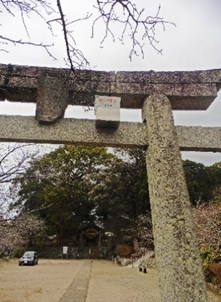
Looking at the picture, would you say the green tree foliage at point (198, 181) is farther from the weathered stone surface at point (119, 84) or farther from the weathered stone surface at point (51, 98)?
the weathered stone surface at point (51, 98)

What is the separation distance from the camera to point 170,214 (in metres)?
3.27

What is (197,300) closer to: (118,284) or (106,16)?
(106,16)

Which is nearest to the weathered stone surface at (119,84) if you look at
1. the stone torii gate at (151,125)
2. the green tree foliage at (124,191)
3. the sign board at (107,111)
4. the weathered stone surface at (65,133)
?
the stone torii gate at (151,125)

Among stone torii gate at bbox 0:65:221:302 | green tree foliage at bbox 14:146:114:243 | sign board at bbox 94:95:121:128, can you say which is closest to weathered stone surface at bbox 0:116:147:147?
stone torii gate at bbox 0:65:221:302

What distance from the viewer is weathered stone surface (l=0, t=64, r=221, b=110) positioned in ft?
12.6

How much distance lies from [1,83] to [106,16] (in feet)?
7.30

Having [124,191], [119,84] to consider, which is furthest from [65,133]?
[124,191]

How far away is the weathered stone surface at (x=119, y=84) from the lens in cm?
385

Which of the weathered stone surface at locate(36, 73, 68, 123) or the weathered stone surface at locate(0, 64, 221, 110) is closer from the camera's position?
the weathered stone surface at locate(36, 73, 68, 123)

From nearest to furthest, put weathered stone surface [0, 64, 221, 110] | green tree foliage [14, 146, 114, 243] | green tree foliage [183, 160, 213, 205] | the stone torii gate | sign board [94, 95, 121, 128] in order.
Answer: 1. the stone torii gate
2. sign board [94, 95, 121, 128]
3. weathered stone surface [0, 64, 221, 110]
4. green tree foliage [183, 160, 213, 205]
5. green tree foliage [14, 146, 114, 243]

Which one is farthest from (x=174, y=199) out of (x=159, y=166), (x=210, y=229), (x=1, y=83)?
(x=210, y=229)

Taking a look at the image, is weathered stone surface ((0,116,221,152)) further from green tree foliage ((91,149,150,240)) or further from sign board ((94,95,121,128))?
green tree foliage ((91,149,150,240))

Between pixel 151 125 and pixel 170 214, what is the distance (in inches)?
43.2

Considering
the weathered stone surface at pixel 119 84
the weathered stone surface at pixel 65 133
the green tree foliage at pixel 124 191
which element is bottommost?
the weathered stone surface at pixel 65 133
